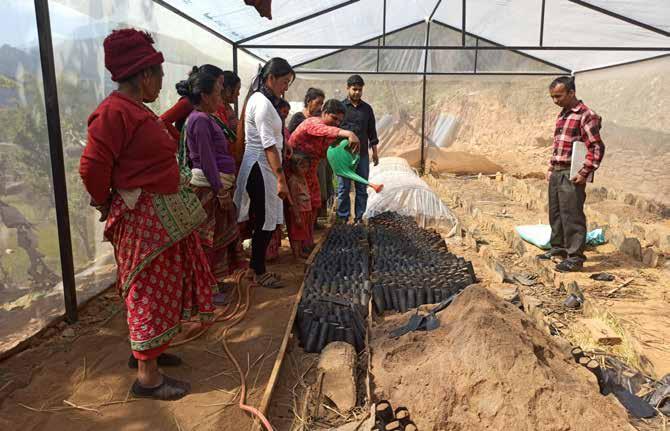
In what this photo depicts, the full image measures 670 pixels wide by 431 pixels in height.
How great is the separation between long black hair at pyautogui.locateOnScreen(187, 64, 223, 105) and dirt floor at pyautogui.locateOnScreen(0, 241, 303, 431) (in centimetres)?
143

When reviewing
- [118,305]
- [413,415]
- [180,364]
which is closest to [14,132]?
[118,305]

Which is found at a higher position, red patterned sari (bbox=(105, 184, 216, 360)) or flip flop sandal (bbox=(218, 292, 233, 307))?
red patterned sari (bbox=(105, 184, 216, 360))

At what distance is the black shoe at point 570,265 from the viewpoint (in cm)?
445

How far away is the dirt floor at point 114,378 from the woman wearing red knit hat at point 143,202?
15cm

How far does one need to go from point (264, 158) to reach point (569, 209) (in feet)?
9.23

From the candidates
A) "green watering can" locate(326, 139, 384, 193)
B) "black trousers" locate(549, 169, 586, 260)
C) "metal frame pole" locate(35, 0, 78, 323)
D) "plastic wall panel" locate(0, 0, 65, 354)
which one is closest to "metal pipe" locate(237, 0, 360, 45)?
"green watering can" locate(326, 139, 384, 193)

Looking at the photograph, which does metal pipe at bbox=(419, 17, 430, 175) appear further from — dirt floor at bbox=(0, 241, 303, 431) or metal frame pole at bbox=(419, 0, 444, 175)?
dirt floor at bbox=(0, 241, 303, 431)

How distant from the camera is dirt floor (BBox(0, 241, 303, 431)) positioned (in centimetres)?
217

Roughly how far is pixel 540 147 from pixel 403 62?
4836 mm

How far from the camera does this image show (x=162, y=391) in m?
2.28

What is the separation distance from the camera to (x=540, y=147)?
12.8m

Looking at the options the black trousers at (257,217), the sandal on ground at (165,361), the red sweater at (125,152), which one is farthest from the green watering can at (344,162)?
the red sweater at (125,152)

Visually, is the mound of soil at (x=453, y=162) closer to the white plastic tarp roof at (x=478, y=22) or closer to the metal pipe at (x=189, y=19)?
the white plastic tarp roof at (x=478, y=22)

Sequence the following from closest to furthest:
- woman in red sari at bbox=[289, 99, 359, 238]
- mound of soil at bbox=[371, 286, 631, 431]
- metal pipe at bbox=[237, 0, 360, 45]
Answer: mound of soil at bbox=[371, 286, 631, 431] < woman in red sari at bbox=[289, 99, 359, 238] < metal pipe at bbox=[237, 0, 360, 45]
